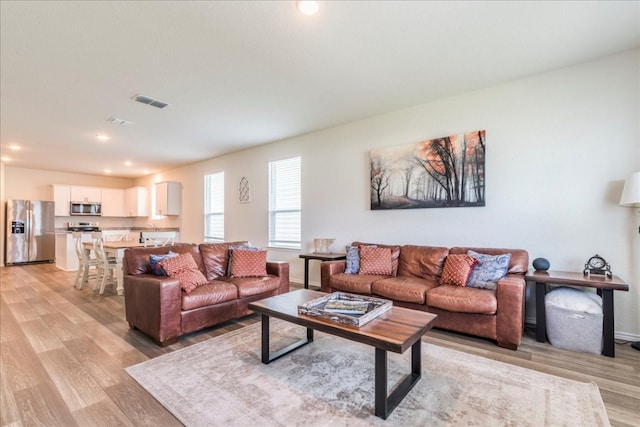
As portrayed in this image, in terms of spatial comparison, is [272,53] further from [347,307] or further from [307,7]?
[347,307]

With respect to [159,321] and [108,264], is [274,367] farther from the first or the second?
[108,264]

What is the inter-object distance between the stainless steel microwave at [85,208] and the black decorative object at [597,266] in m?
10.9

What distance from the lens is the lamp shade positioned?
7.92 feet

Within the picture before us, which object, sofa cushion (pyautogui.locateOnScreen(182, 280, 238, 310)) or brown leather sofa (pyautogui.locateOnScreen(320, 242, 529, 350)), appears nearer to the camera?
brown leather sofa (pyautogui.locateOnScreen(320, 242, 529, 350))

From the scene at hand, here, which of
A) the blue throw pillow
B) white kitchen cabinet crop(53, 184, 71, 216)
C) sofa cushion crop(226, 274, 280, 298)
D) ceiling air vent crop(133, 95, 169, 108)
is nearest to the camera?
the blue throw pillow

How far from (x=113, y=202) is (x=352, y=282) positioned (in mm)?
8907

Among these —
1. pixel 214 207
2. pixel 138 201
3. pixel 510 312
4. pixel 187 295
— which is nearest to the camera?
pixel 510 312

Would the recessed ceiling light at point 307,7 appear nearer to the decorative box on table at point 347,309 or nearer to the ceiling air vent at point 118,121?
the decorative box on table at point 347,309

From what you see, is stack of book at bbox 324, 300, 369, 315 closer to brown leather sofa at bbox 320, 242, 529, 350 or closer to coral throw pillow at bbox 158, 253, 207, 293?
brown leather sofa at bbox 320, 242, 529, 350

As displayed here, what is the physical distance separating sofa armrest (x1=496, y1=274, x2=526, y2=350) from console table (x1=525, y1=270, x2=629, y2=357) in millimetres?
291

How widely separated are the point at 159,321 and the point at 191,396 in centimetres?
98

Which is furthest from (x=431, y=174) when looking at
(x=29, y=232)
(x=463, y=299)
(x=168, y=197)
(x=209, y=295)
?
(x=29, y=232)

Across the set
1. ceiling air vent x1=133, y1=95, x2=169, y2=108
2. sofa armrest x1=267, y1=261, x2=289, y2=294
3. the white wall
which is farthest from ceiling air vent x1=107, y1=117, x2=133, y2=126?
the white wall

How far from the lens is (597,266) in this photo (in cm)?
282
